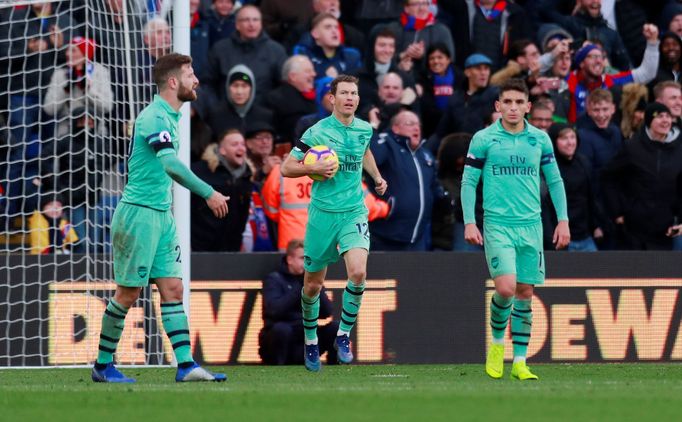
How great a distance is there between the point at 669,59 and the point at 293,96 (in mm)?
4702

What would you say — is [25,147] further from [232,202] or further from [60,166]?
[232,202]

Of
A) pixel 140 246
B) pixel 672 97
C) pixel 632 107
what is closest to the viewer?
pixel 140 246

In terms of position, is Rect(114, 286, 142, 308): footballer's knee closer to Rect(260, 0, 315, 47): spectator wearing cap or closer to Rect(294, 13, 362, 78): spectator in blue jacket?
Rect(294, 13, 362, 78): spectator in blue jacket

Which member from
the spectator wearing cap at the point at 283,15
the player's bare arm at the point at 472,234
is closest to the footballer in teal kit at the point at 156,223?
the player's bare arm at the point at 472,234

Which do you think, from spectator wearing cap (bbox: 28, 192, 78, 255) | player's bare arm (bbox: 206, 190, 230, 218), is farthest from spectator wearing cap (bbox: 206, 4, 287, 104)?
player's bare arm (bbox: 206, 190, 230, 218)

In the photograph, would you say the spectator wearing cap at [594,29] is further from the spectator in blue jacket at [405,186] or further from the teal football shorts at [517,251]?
the teal football shorts at [517,251]

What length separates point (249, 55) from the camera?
15.6m

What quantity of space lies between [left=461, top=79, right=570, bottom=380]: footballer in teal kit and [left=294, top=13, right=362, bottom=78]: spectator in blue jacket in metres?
4.96

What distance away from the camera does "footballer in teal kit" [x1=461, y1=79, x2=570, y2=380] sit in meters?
10.7

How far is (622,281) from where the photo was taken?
14.1 meters

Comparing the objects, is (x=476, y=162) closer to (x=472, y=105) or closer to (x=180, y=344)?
(x=180, y=344)

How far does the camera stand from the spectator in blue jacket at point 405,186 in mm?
14195

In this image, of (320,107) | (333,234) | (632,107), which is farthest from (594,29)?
(333,234)

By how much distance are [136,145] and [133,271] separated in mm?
882
